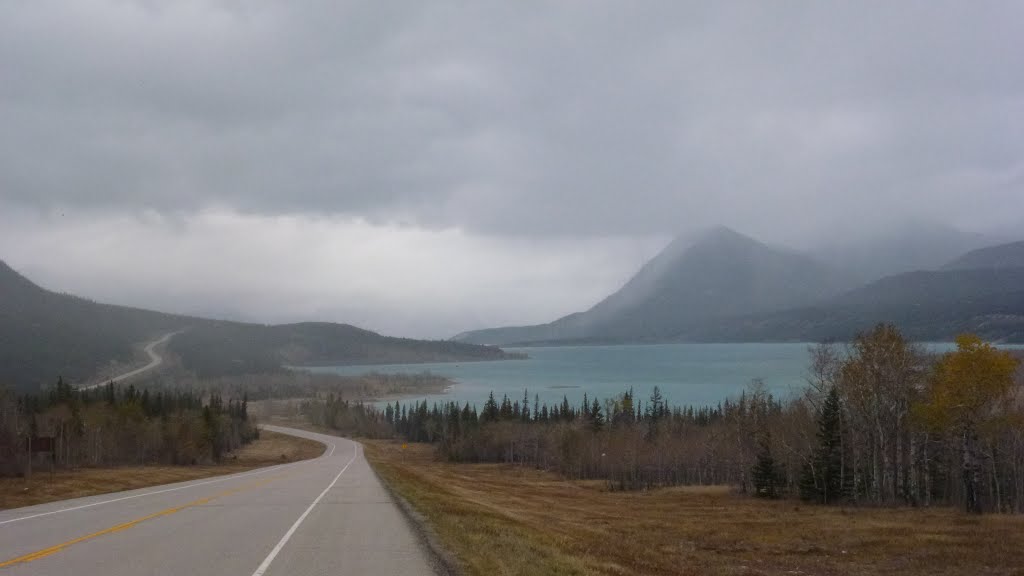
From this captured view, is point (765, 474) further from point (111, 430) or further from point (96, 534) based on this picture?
point (111, 430)

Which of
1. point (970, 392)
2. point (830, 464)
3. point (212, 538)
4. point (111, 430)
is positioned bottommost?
point (111, 430)

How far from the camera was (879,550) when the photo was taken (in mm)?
27500

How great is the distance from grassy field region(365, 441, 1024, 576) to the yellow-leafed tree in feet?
10.3

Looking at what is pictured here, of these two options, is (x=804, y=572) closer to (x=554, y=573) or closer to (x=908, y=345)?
(x=554, y=573)

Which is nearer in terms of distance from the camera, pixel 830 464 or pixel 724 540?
A: pixel 724 540

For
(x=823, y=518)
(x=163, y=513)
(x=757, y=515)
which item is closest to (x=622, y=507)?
(x=757, y=515)

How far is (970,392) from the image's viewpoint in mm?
38406

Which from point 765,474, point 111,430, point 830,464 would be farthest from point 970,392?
point 111,430

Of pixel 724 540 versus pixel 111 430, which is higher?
pixel 724 540

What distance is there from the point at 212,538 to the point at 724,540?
23184mm

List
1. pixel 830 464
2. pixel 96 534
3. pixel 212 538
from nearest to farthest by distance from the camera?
pixel 212 538 < pixel 96 534 < pixel 830 464

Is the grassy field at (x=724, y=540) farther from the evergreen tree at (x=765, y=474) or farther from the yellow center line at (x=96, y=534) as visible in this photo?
the evergreen tree at (x=765, y=474)

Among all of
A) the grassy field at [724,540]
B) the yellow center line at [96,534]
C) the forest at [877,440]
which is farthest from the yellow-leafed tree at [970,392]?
the yellow center line at [96,534]

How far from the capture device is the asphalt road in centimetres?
1073
